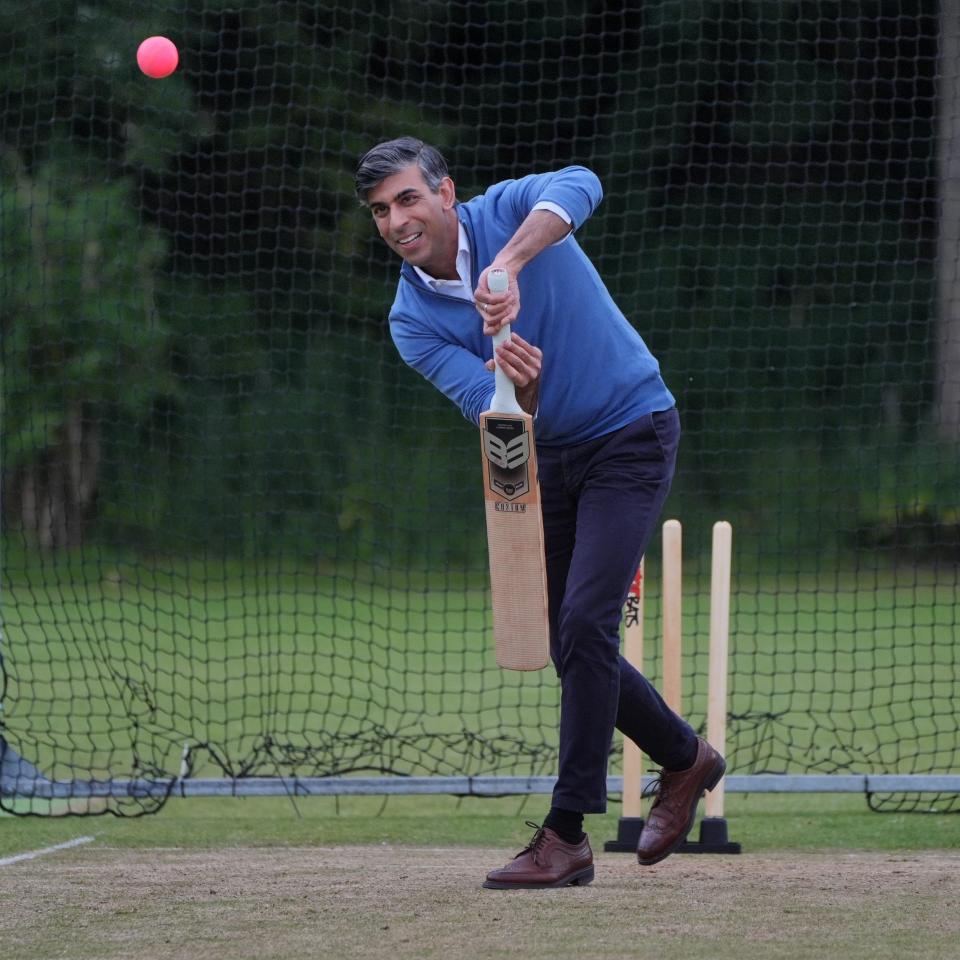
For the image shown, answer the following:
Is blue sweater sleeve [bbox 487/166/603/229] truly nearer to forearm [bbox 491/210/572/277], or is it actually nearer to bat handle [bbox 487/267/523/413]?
forearm [bbox 491/210/572/277]

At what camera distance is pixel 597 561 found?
321cm

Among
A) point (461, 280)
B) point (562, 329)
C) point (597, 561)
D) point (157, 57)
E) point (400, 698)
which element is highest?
point (157, 57)

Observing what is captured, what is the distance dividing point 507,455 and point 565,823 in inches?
30.1

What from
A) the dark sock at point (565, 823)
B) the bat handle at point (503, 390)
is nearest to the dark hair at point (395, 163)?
the bat handle at point (503, 390)

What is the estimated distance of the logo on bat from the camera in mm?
3207

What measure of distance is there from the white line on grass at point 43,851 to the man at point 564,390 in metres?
1.40

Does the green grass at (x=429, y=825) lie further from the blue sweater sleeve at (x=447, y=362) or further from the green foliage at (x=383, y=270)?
the green foliage at (x=383, y=270)

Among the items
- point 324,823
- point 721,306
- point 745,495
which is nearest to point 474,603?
point 745,495

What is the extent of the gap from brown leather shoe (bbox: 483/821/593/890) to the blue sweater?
0.83m

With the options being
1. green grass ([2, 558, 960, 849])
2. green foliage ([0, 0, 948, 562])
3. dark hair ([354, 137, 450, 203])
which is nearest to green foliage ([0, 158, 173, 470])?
green foliage ([0, 0, 948, 562])

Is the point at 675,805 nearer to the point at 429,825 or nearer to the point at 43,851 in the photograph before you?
the point at 429,825

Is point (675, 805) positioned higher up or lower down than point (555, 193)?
lower down

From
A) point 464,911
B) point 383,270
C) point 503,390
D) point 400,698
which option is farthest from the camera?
point 383,270

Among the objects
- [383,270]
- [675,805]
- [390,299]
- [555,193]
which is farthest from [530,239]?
[383,270]
